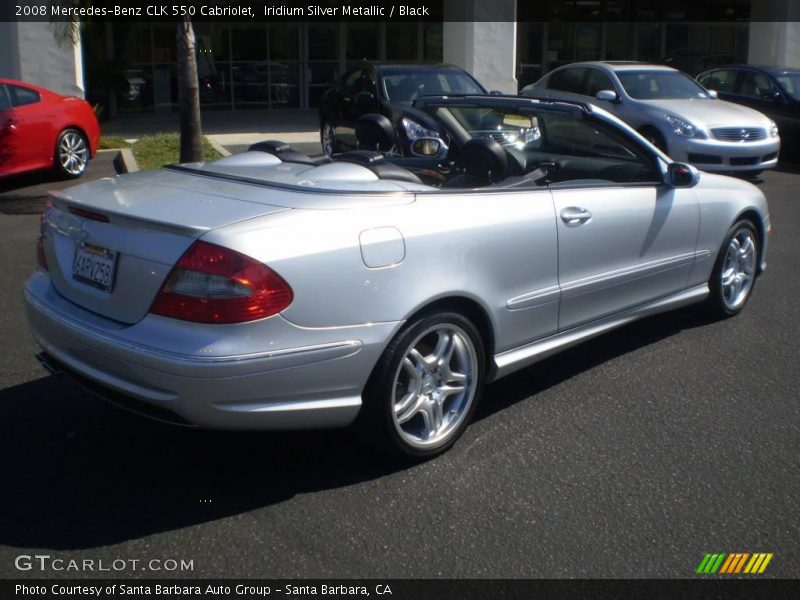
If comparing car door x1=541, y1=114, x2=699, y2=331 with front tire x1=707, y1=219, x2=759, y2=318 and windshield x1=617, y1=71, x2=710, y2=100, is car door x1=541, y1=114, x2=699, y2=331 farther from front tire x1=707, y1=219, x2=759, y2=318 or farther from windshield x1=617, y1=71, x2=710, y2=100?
windshield x1=617, y1=71, x2=710, y2=100

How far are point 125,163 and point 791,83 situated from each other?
10.6 m

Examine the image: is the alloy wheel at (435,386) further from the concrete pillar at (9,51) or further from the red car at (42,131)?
the concrete pillar at (9,51)

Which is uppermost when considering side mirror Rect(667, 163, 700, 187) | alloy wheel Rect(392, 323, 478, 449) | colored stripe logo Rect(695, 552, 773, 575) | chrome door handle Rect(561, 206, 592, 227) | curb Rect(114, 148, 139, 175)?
side mirror Rect(667, 163, 700, 187)

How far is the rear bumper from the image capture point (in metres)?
3.47

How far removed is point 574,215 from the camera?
15.6 ft

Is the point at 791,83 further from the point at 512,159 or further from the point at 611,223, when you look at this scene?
the point at 611,223

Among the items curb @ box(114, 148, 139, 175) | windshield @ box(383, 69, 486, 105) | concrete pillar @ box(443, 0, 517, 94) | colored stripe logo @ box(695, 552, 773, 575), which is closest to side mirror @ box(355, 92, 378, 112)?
windshield @ box(383, 69, 486, 105)

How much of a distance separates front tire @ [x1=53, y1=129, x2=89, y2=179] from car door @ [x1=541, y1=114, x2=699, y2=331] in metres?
7.61

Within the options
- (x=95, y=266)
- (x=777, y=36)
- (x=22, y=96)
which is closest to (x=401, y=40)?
(x=777, y=36)

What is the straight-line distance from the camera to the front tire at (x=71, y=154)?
11.7m

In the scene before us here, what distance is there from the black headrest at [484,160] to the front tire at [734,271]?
1.86 m

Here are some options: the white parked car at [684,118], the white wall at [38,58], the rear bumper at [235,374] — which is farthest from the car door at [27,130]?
the rear bumper at [235,374]
